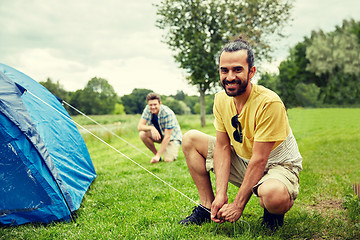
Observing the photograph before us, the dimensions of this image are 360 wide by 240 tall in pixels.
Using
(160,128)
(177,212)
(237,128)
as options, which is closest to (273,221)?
(237,128)

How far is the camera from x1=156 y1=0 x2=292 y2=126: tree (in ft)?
50.6

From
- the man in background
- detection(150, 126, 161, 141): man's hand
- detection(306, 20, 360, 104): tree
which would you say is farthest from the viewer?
detection(306, 20, 360, 104): tree

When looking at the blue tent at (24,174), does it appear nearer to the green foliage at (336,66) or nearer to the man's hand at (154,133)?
the man's hand at (154,133)

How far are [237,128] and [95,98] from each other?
27.3 meters

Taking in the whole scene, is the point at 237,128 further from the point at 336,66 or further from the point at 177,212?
the point at 336,66

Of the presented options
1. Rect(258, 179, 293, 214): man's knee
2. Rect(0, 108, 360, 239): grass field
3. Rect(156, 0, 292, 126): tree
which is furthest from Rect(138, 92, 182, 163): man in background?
Rect(156, 0, 292, 126): tree

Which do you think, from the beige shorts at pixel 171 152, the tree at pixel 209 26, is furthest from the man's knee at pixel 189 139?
the tree at pixel 209 26

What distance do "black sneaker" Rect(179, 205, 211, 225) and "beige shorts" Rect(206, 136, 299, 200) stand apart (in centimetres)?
34

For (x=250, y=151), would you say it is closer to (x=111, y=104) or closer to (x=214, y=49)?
(x=214, y=49)

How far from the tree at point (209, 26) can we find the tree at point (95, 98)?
919 centimetres

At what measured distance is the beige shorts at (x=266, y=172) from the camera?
2.09 m

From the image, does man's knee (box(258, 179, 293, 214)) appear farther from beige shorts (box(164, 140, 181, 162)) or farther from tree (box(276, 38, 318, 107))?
Answer: tree (box(276, 38, 318, 107))

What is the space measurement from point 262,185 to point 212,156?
571 millimetres

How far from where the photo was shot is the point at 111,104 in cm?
3412
